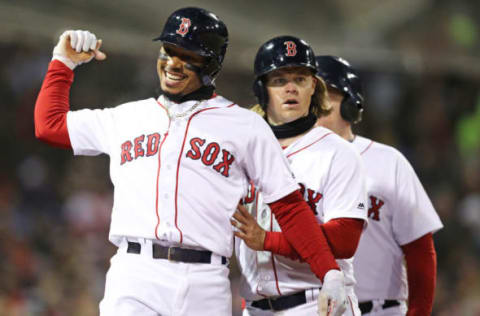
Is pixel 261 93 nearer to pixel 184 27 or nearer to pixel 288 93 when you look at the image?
pixel 288 93

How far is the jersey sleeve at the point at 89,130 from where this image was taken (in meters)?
2.52

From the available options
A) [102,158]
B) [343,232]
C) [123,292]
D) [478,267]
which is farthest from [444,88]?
[123,292]

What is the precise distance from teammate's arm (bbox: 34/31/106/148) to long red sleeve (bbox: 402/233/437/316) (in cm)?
179

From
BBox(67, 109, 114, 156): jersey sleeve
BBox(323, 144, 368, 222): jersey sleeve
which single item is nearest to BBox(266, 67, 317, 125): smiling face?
BBox(323, 144, 368, 222): jersey sleeve

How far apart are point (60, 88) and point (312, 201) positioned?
1098mm

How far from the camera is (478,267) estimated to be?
692 cm

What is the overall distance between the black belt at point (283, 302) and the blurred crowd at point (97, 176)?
10.7ft

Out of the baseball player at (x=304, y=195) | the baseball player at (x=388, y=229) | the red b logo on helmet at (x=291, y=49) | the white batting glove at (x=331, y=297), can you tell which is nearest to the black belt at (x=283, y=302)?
A: the baseball player at (x=304, y=195)

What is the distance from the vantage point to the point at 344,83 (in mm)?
3354

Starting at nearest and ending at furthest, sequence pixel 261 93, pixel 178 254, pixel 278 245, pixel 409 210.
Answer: pixel 178 254
pixel 278 245
pixel 261 93
pixel 409 210

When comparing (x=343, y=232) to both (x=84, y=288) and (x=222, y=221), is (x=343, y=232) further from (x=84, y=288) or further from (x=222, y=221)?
(x=84, y=288)

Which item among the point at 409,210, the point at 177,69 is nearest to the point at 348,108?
the point at 409,210

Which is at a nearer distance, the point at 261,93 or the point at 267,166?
the point at 267,166

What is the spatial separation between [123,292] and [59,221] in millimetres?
4826
